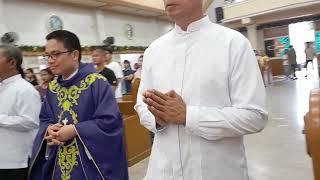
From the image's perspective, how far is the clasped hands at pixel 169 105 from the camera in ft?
4.41

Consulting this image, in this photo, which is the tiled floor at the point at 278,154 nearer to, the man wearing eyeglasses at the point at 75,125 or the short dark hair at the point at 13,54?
the man wearing eyeglasses at the point at 75,125

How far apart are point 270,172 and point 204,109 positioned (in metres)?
2.80

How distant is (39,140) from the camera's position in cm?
226

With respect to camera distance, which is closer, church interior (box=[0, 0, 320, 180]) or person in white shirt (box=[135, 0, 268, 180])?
person in white shirt (box=[135, 0, 268, 180])

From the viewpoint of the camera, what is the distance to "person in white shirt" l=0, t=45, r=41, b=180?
101 inches

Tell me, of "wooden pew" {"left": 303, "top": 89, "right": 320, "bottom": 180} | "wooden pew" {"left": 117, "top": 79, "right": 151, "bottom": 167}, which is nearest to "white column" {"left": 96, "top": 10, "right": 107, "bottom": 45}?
"wooden pew" {"left": 117, "top": 79, "right": 151, "bottom": 167}

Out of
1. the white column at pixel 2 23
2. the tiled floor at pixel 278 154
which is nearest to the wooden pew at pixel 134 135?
the tiled floor at pixel 278 154

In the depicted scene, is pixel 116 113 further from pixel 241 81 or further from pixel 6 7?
pixel 6 7

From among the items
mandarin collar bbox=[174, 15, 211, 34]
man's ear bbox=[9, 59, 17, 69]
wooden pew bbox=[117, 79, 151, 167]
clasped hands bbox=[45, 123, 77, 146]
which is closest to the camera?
mandarin collar bbox=[174, 15, 211, 34]

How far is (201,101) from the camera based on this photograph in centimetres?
140

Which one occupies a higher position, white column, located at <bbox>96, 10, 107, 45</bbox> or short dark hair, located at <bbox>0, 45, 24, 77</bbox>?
white column, located at <bbox>96, 10, 107, 45</bbox>

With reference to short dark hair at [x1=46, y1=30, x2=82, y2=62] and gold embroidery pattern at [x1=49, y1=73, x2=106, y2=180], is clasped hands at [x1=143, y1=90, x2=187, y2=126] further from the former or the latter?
short dark hair at [x1=46, y1=30, x2=82, y2=62]

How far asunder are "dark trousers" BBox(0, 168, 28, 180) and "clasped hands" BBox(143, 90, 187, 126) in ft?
5.49

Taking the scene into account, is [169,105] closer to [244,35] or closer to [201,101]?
[201,101]
